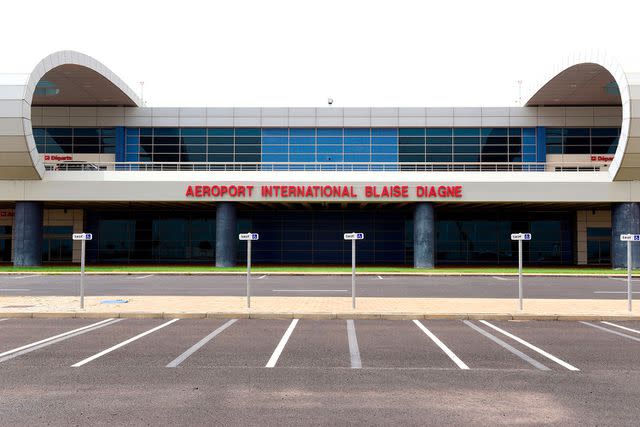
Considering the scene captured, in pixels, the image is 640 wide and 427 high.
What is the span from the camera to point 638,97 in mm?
27391

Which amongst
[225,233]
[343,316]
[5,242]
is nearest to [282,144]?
[225,233]

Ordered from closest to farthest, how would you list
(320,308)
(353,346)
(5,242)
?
(353,346)
(320,308)
(5,242)

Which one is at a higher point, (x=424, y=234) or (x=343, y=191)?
(x=343, y=191)

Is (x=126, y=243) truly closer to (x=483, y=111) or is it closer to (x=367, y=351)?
(x=483, y=111)

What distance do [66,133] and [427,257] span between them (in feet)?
93.9

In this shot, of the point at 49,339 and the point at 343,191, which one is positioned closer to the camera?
the point at 49,339

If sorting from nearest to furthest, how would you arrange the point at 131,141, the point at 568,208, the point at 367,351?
1. the point at 367,351
2. the point at 568,208
3. the point at 131,141

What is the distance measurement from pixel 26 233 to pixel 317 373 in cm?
2957

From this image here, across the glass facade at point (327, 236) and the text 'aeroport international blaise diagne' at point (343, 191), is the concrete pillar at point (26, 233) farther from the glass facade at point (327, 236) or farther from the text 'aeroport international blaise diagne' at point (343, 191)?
the text 'aeroport international blaise diagne' at point (343, 191)

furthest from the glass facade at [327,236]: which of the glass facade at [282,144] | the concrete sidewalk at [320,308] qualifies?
the concrete sidewalk at [320,308]

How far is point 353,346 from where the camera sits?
9.12m

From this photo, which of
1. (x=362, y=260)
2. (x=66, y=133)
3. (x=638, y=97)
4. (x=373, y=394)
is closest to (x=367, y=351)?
(x=373, y=394)

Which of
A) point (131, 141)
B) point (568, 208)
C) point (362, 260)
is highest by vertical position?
point (131, 141)

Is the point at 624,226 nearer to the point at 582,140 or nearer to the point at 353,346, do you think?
the point at 582,140
